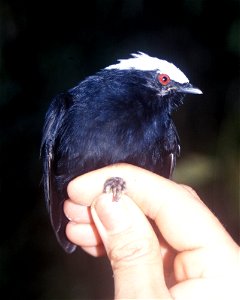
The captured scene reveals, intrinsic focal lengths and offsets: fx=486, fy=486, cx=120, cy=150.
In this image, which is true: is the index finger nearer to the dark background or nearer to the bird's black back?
the bird's black back

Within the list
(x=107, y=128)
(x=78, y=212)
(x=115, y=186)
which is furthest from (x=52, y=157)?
(x=115, y=186)

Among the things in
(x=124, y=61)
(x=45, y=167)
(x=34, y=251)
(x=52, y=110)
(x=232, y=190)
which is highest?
(x=124, y=61)

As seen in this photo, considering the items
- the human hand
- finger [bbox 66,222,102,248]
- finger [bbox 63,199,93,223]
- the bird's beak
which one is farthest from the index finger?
the bird's beak

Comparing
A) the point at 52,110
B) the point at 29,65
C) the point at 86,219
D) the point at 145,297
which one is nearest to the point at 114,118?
the point at 52,110

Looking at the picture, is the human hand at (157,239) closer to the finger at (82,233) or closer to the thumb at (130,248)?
the thumb at (130,248)

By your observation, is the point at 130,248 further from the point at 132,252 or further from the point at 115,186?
the point at 115,186

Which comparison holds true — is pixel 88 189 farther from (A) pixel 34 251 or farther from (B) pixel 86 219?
(A) pixel 34 251
